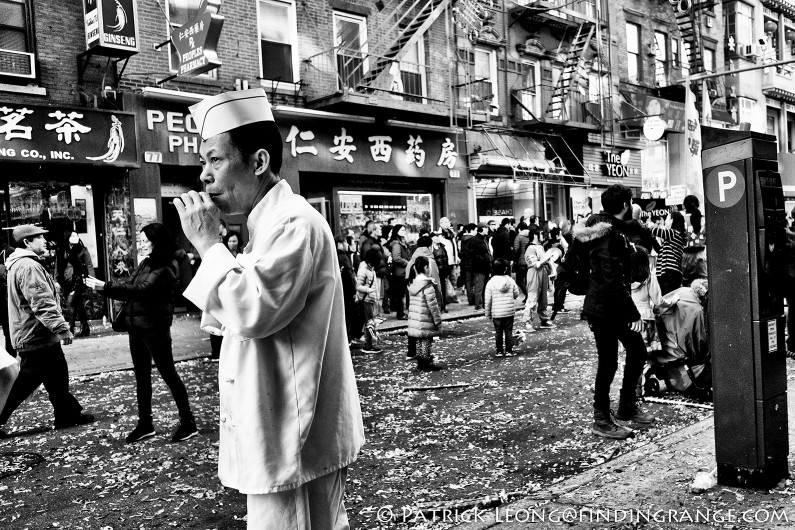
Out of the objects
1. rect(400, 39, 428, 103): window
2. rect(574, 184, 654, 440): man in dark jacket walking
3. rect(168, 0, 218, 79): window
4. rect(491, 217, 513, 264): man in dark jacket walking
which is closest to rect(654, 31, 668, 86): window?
rect(400, 39, 428, 103): window

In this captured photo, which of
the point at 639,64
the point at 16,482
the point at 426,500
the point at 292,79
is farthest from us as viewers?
the point at 639,64

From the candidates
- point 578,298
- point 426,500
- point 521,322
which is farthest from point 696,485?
point 578,298

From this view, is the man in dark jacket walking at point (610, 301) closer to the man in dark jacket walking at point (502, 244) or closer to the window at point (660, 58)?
the man in dark jacket walking at point (502, 244)

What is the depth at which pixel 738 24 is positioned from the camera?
113ft

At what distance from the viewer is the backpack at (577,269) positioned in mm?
6531

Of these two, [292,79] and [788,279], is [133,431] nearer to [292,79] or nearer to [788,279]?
[788,279]

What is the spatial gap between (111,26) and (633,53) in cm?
2063

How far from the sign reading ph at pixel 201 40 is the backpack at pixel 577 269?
351 inches

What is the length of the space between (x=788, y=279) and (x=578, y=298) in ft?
49.0

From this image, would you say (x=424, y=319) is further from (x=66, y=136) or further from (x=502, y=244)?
(x=66, y=136)

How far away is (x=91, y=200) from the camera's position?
15000 millimetres

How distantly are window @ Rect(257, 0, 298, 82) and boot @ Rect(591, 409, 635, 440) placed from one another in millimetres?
13315

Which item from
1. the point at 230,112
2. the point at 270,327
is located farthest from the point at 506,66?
the point at 270,327

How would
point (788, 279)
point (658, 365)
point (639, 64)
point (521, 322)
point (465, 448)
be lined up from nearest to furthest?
point (788, 279)
point (465, 448)
point (658, 365)
point (521, 322)
point (639, 64)
